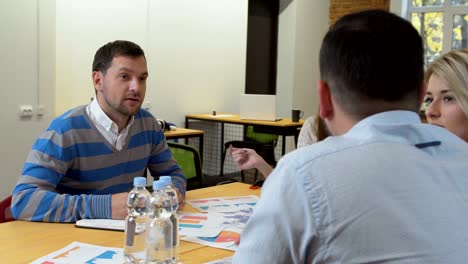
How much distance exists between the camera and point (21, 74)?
4.79m

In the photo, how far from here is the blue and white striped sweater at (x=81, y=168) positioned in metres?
1.86

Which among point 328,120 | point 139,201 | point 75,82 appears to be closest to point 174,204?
point 139,201

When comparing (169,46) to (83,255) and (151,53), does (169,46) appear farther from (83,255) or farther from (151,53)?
(83,255)

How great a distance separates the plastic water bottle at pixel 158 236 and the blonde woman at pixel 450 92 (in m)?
1.19

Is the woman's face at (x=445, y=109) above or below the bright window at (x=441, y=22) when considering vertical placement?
below

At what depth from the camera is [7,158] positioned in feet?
15.6

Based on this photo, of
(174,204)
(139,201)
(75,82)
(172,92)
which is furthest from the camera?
(172,92)

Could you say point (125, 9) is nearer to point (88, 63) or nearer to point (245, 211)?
point (88, 63)

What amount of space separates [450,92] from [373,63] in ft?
4.58

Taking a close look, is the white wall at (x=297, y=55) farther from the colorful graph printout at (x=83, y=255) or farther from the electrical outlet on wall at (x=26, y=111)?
the colorful graph printout at (x=83, y=255)

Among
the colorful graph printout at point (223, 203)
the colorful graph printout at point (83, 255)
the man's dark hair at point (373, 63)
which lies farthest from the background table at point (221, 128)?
the man's dark hair at point (373, 63)

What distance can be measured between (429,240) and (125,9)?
5402 millimetres

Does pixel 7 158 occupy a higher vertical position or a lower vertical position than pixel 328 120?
lower

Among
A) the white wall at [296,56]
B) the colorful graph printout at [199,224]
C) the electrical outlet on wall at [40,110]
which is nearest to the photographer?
the colorful graph printout at [199,224]
